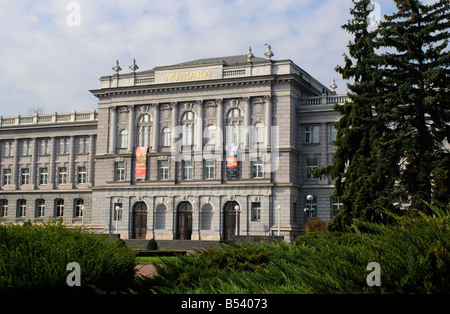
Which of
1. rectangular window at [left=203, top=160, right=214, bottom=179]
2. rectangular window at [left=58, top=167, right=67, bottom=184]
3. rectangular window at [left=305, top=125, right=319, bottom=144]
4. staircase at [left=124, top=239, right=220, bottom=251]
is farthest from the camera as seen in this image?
rectangular window at [left=58, top=167, right=67, bottom=184]

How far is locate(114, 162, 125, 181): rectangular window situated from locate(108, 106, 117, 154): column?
5.35 feet

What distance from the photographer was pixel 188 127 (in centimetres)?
5991

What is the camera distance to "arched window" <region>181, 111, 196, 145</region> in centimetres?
5944

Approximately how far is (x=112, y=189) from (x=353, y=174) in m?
38.1

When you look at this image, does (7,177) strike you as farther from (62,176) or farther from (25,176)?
(62,176)

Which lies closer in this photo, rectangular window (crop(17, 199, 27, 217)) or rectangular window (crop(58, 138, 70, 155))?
rectangular window (crop(58, 138, 70, 155))

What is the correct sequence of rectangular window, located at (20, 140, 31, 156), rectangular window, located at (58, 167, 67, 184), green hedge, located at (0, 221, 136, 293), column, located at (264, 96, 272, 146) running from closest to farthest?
1. green hedge, located at (0, 221, 136, 293)
2. column, located at (264, 96, 272, 146)
3. rectangular window, located at (58, 167, 67, 184)
4. rectangular window, located at (20, 140, 31, 156)

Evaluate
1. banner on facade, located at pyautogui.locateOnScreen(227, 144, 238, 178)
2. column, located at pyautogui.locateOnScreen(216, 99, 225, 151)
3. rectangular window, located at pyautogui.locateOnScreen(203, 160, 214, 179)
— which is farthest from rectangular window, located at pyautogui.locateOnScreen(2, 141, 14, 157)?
banner on facade, located at pyautogui.locateOnScreen(227, 144, 238, 178)

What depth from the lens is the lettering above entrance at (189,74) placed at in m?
59.3

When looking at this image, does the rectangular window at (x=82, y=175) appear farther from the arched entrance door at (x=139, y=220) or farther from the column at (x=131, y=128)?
the arched entrance door at (x=139, y=220)

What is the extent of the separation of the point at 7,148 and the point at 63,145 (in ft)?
29.8

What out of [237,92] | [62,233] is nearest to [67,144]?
[237,92]

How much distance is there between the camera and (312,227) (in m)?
50.2

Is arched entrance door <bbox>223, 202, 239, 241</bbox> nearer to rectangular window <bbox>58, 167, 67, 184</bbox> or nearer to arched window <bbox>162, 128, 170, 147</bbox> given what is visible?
arched window <bbox>162, 128, 170, 147</bbox>
